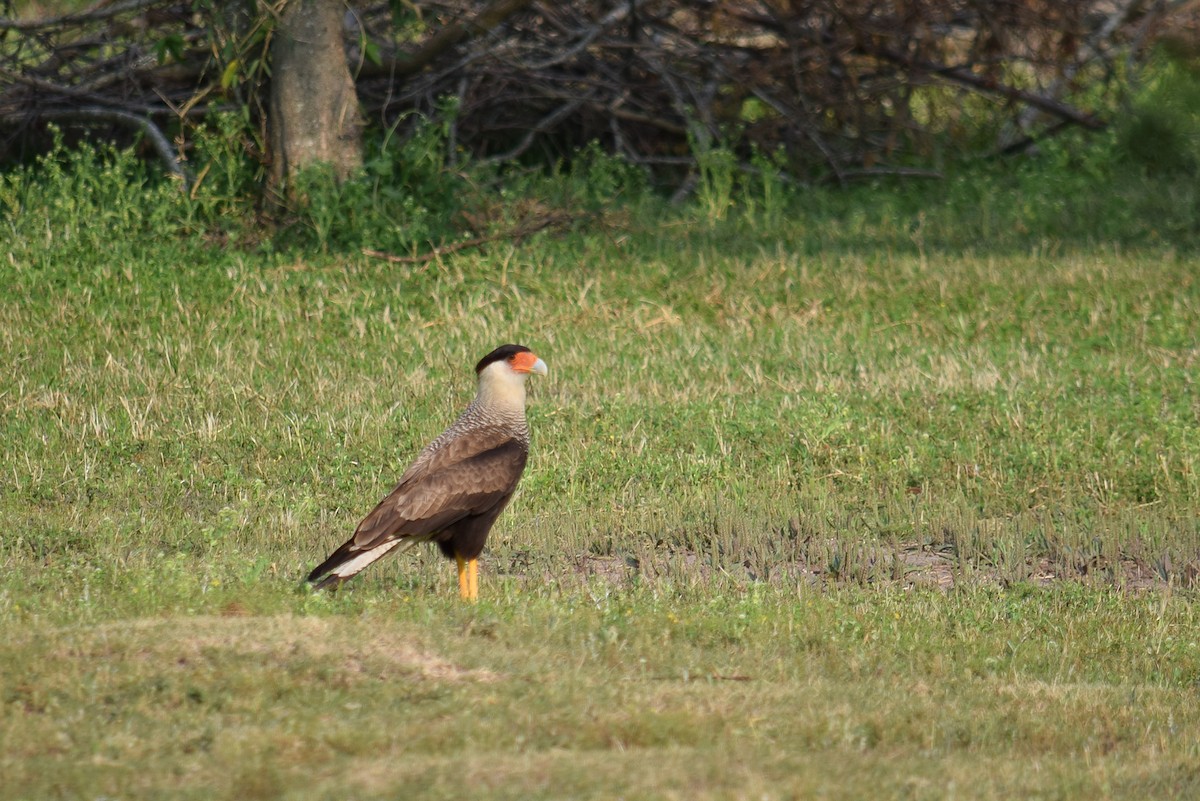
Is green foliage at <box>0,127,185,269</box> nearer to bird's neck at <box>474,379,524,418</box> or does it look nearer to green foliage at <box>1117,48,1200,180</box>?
bird's neck at <box>474,379,524,418</box>

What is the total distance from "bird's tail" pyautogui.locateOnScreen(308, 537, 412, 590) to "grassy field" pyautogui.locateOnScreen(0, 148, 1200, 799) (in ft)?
0.69

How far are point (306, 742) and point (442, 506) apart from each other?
200 cm

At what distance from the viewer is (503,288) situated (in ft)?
39.3

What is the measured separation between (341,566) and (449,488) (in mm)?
571

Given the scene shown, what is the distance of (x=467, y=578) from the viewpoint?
6.69 meters

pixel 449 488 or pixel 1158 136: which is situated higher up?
pixel 1158 136

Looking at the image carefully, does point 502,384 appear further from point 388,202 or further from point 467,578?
point 388,202

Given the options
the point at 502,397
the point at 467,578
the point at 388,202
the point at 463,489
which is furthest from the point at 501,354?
the point at 388,202

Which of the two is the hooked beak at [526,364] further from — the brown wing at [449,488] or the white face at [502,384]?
the brown wing at [449,488]

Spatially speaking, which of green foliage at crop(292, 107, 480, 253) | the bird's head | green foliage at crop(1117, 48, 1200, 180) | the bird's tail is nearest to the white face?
the bird's head

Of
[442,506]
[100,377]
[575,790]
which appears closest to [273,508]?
[442,506]

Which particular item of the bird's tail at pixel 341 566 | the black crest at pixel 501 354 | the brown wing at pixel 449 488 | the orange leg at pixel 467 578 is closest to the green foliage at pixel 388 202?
the black crest at pixel 501 354

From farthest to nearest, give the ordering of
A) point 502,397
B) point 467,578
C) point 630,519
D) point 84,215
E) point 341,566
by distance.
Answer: point 84,215, point 630,519, point 502,397, point 467,578, point 341,566

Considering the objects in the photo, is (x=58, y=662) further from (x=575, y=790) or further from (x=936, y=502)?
(x=936, y=502)
